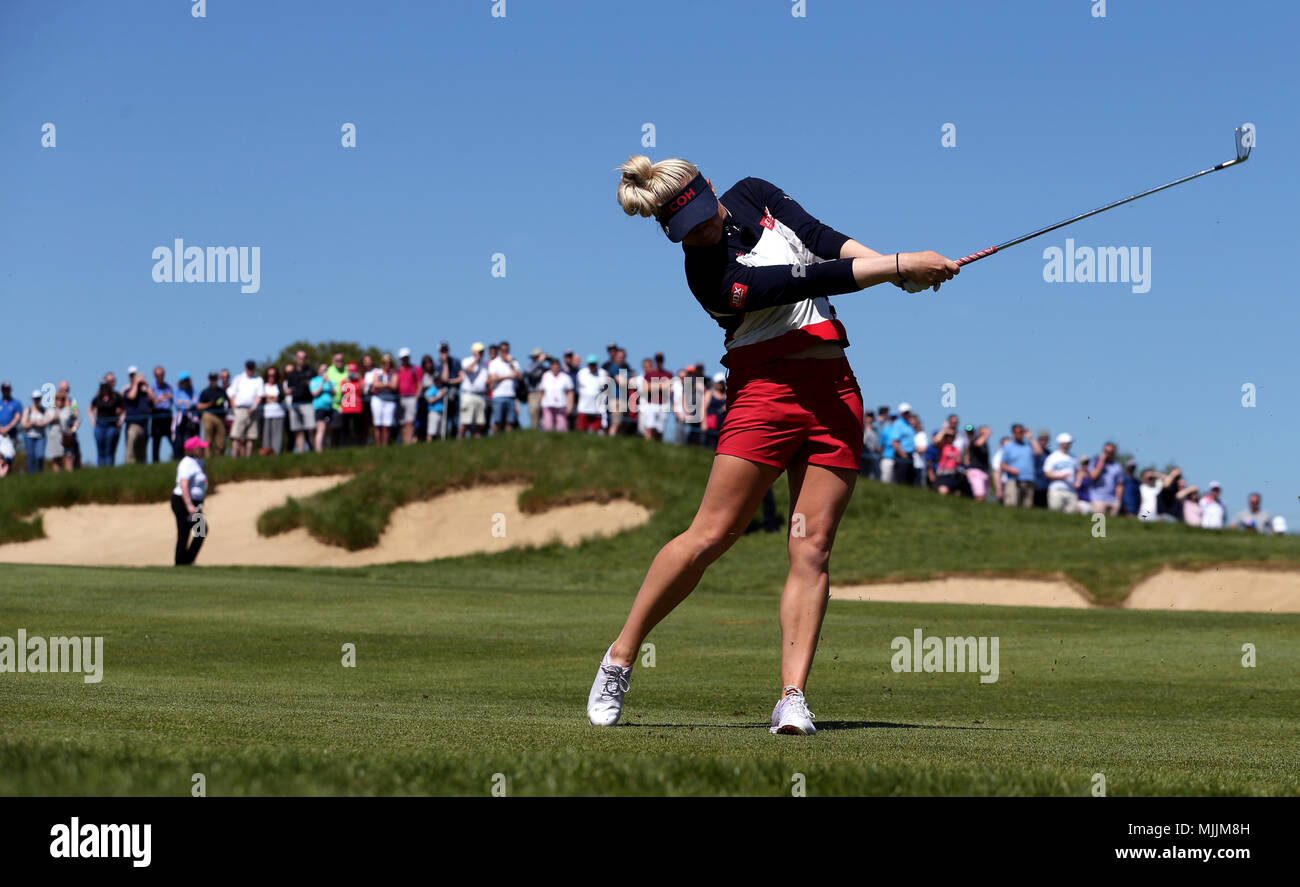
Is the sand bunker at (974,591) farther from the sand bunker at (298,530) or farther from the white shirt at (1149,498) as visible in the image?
the sand bunker at (298,530)

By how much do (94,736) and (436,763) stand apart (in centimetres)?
166

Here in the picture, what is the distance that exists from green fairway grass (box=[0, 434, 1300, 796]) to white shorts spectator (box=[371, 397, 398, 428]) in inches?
300

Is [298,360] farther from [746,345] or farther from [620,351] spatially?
[746,345]

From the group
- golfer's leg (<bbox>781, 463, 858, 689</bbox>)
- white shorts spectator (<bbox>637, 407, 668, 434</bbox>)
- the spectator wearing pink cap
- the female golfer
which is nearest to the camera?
the female golfer

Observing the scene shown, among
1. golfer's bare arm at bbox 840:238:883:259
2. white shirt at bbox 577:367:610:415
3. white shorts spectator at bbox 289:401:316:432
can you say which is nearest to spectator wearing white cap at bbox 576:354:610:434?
white shirt at bbox 577:367:610:415

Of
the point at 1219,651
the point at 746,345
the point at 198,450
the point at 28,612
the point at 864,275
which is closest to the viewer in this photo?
the point at 864,275

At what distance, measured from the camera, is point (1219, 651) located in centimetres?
1321

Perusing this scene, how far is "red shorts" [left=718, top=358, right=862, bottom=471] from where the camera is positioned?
6688 mm

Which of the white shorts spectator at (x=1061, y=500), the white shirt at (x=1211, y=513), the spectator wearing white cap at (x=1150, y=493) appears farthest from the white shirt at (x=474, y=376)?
the white shirt at (x=1211, y=513)

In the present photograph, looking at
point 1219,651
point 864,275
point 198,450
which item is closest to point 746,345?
point 864,275

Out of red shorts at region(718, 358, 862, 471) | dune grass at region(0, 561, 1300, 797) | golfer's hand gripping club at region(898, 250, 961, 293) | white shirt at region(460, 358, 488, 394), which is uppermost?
white shirt at region(460, 358, 488, 394)

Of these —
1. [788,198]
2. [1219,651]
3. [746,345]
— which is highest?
[788,198]

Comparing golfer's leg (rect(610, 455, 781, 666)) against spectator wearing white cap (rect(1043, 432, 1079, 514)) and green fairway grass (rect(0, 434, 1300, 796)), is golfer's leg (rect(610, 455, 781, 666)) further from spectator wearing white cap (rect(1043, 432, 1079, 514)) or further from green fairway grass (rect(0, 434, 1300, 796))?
spectator wearing white cap (rect(1043, 432, 1079, 514))

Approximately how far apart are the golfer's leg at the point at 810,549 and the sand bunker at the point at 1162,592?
18738mm
